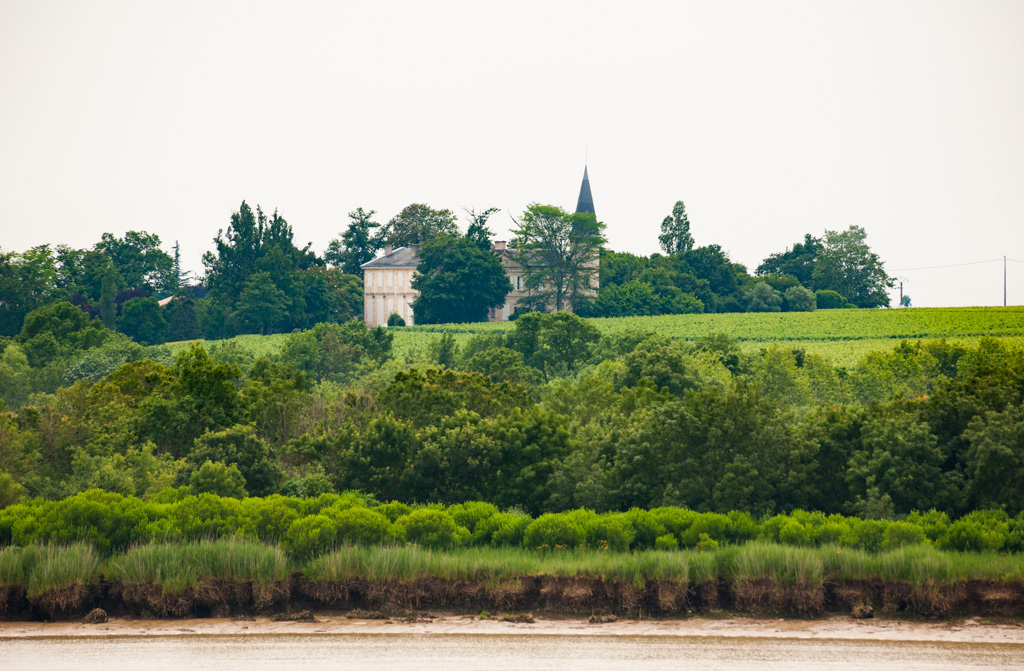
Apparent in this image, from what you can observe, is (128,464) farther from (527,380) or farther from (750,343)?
(750,343)

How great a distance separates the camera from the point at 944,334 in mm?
86000

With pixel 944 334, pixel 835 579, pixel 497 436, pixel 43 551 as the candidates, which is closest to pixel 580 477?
pixel 497 436

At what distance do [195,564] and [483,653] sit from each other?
7.38 m

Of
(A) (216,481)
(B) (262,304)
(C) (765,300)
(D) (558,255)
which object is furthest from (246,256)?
(A) (216,481)

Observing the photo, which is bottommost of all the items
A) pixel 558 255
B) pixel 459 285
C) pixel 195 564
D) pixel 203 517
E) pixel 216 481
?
pixel 195 564

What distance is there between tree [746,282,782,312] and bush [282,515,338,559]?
104 m

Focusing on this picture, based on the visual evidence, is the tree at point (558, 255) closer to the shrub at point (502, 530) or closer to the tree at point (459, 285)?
the tree at point (459, 285)

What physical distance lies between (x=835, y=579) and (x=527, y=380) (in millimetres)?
37657

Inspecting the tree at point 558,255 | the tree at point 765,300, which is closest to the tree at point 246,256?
the tree at point 558,255

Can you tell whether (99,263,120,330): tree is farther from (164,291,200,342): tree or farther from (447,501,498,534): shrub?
(447,501,498,534): shrub

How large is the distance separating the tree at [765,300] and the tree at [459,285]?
2955 centimetres

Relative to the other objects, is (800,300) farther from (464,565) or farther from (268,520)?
(464,565)

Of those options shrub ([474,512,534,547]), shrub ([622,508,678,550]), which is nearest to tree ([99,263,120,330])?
shrub ([474,512,534,547])

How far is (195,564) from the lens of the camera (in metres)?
24.9
